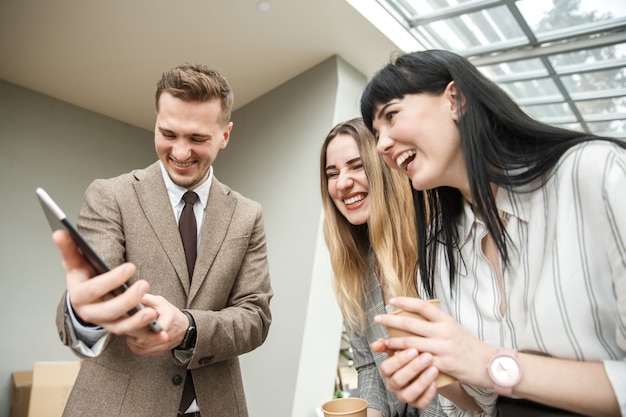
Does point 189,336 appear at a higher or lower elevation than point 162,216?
lower

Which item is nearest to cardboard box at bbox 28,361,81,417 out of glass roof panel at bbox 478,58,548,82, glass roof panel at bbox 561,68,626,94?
glass roof panel at bbox 478,58,548,82

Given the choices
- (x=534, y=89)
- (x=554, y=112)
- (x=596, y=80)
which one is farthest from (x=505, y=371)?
(x=554, y=112)

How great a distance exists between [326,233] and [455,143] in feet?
2.78

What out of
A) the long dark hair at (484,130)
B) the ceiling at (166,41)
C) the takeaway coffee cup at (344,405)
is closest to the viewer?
the long dark hair at (484,130)

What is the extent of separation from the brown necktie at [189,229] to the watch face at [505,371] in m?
0.86

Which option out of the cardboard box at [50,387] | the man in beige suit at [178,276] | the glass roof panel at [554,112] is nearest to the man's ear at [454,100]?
the man in beige suit at [178,276]

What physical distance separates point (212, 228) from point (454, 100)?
0.79m

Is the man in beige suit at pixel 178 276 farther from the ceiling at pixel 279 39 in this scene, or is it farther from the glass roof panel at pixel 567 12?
the glass roof panel at pixel 567 12

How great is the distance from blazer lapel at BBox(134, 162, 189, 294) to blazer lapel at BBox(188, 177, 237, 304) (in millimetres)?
36

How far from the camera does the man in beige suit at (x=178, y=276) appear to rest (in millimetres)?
1100

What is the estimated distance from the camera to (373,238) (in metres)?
1.52

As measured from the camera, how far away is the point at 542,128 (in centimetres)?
86

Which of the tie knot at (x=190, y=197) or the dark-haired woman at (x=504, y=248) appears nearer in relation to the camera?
the dark-haired woman at (x=504, y=248)

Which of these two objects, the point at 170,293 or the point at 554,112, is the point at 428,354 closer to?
the point at 170,293
